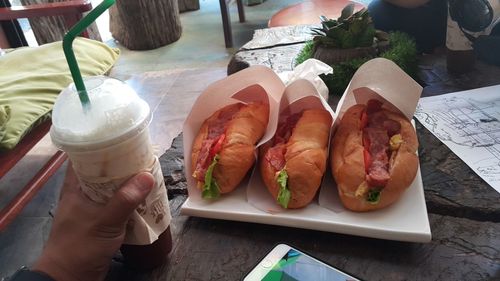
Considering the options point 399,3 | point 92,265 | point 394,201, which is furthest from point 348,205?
point 399,3

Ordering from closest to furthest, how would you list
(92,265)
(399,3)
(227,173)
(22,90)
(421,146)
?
(92,265), (227,173), (421,146), (399,3), (22,90)

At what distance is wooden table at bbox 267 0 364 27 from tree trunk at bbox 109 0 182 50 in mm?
1119

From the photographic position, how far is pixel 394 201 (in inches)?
22.8

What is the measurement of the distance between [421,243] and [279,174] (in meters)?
0.22

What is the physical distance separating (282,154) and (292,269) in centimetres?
17

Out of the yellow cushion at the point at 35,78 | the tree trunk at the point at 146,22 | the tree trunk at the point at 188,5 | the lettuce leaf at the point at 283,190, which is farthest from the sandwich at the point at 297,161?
the tree trunk at the point at 188,5

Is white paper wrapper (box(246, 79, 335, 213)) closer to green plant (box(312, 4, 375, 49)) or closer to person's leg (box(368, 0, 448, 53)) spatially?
green plant (box(312, 4, 375, 49))

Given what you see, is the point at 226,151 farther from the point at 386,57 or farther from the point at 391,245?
the point at 386,57

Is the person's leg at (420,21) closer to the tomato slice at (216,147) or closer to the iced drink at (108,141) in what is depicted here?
the tomato slice at (216,147)

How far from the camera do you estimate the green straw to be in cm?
45

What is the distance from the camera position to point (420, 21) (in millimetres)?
1132

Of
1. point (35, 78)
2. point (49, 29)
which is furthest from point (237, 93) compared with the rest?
point (49, 29)

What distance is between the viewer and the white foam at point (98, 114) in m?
0.46

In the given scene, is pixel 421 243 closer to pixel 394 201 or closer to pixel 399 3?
pixel 394 201
